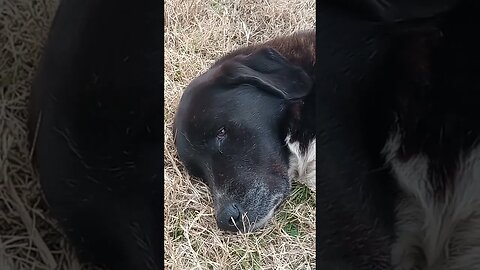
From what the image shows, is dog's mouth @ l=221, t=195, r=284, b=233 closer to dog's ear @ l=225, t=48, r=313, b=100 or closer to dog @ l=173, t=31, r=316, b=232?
dog @ l=173, t=31, r=316, b=232

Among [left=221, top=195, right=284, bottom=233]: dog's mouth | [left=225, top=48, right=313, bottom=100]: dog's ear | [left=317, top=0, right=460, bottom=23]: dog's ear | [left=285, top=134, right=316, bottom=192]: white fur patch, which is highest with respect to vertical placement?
[left=317, top=0, right=460, bottom=23]: dog's ear

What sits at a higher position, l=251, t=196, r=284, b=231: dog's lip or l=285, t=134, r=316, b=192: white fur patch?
l=285, t=134, r=316, b=192: white fur patch

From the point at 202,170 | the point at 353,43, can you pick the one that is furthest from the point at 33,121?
the point at 353,43

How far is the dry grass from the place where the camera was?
1.28m

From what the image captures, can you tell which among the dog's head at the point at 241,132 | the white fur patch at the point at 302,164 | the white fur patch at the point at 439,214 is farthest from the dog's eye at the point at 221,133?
the white fur patch at the point at 439,214

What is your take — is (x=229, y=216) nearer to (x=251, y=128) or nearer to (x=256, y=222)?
(x=256, y=222)

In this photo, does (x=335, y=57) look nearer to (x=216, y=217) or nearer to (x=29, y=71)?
(x=216, y=217)

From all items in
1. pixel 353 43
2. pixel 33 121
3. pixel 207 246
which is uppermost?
pixel 353 43

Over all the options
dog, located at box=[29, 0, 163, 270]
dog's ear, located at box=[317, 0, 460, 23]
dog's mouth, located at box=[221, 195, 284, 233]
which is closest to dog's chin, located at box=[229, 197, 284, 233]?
dog's mouth, located at box=[221, 195, 284, 233]

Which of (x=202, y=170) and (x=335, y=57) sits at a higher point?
(x=335, y=57)

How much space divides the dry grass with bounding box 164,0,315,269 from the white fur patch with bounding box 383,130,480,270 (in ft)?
0.50

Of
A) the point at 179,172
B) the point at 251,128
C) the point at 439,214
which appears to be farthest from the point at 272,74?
the point at 439,214

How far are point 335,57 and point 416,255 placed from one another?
348mm

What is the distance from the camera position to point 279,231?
1.28 meters
